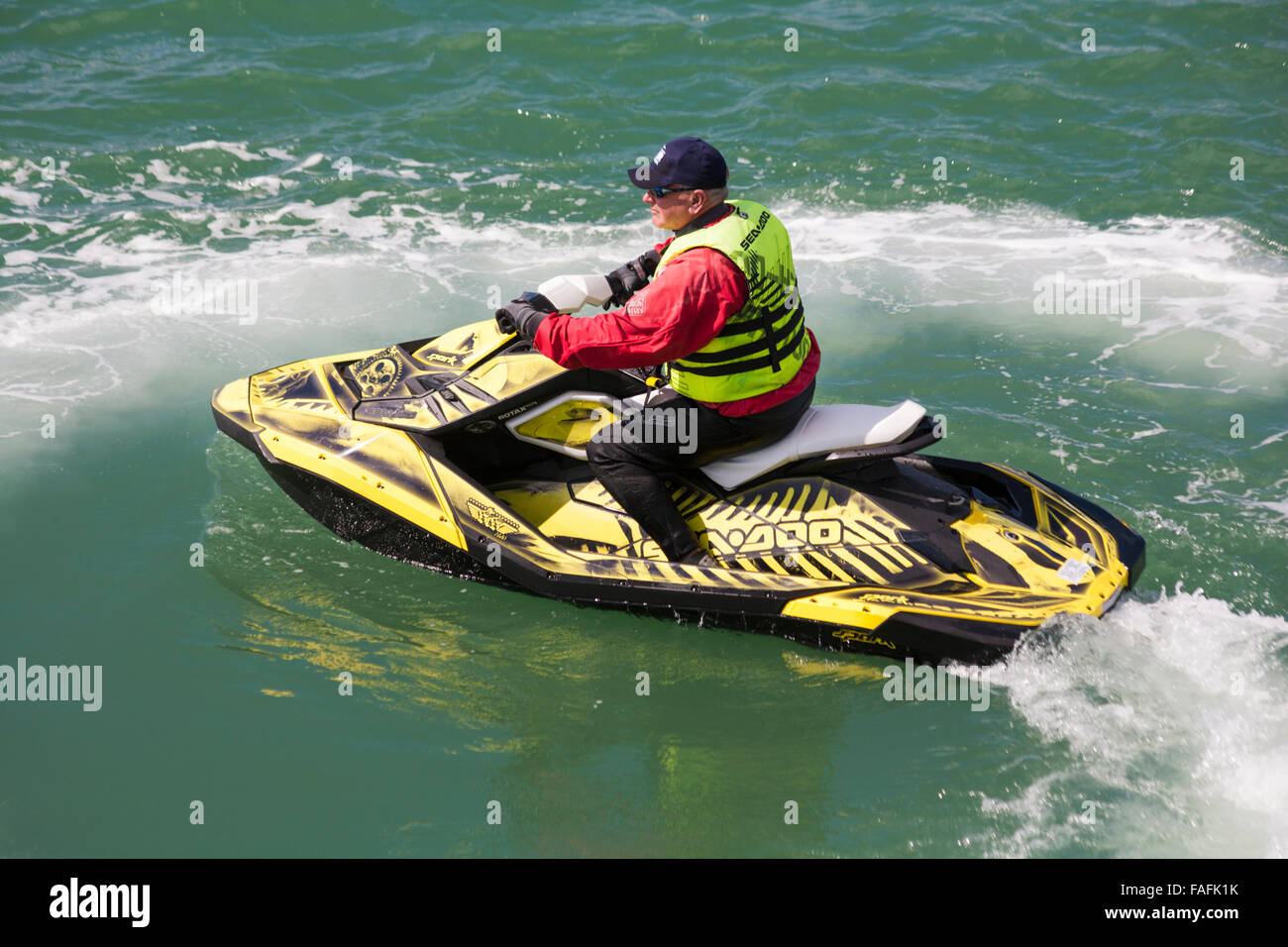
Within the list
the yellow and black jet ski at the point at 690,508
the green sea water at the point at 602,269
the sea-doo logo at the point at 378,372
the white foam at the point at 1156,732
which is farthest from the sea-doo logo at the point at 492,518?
the white foam at the point at 1156,732

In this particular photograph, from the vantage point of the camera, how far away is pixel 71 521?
5.79 metres

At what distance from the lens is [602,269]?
8961mm

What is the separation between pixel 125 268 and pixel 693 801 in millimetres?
6594

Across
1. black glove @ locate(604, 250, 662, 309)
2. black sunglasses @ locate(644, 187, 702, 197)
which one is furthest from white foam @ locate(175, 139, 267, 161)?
black sunglasses @ locate(644, 187, 702, 197)

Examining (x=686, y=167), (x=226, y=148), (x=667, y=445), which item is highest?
(x=686, y=167)

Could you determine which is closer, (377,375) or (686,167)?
(686,167)

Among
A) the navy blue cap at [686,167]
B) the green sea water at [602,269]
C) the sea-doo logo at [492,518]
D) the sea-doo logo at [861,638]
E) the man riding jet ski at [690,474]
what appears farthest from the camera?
the sea-doo logo at [492,518]

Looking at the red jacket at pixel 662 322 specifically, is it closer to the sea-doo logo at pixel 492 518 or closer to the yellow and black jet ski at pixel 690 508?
the yellow and black jet ski at pixel 690 508

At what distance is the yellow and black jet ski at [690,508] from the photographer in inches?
184

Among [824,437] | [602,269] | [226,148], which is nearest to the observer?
[824,437]

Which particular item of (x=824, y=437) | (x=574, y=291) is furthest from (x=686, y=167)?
(x=824, y=437)

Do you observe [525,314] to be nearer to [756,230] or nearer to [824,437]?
[756,230]

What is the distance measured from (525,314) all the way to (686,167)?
0.84 m

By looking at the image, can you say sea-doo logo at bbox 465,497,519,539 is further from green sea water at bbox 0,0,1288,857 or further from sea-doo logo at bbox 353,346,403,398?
sea-doo logo at bbox 353,346,403,398
